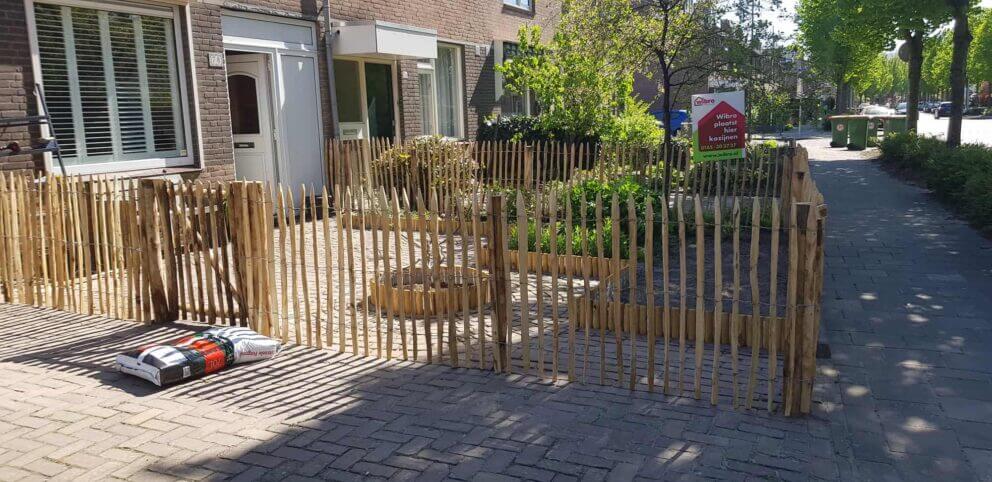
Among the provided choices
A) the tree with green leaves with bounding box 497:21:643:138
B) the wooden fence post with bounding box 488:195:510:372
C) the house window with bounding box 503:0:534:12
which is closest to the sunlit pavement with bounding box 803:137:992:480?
the wooden fence post with bounding box 488:195:510:372

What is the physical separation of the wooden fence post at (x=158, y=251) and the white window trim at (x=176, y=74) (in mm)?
3065

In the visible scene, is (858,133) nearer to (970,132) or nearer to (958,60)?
(958,60)

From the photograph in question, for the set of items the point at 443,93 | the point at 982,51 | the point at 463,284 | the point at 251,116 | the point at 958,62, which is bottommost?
the point at 463,284

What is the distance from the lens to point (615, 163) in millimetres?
11273

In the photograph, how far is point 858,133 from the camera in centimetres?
2578

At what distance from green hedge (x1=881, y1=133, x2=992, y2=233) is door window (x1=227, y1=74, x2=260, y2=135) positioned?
10.4 m

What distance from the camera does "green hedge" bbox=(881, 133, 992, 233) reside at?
1032 cm

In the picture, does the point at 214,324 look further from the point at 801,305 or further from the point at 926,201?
the point at 926,201

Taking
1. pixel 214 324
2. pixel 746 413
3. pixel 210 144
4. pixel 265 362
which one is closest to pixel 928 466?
pixel 746 413

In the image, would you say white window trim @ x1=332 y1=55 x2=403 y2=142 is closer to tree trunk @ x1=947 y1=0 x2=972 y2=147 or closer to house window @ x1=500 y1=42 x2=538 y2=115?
house window @ x1=500 y1=42 x2=538 y2=115

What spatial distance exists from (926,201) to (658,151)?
17.2 feet

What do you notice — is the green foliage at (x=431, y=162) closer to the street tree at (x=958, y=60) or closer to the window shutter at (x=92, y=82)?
the window shutter at (x=92, y=82)

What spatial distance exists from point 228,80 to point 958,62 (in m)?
13.7

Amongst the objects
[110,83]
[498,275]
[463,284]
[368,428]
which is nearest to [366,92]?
[110,83]
